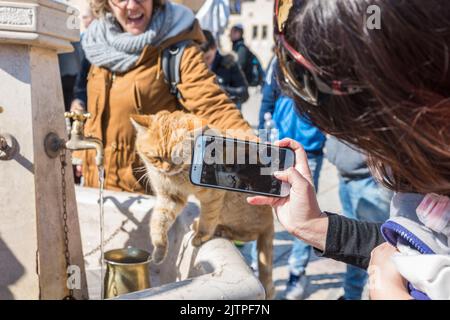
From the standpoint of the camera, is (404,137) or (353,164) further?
(353,164)

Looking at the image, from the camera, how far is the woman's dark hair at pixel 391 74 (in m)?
0.63

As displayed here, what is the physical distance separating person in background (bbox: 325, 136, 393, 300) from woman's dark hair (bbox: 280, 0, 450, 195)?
1.79 metres

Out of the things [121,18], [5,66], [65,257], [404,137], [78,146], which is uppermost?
[121,18]

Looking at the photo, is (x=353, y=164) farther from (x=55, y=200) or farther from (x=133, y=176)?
(x=55, y=200)

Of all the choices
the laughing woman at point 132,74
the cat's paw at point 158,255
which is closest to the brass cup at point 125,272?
the cat's paw at point 158,255

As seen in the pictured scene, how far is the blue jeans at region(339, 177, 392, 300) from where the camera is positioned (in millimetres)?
2588

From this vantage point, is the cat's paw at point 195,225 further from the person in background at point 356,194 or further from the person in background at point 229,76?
the person in background at point 229,76

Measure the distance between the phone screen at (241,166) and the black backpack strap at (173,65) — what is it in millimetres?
876

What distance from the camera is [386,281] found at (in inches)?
30.5

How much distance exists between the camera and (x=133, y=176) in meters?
2.15

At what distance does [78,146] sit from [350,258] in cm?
88

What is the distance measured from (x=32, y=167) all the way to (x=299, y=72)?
957mm
